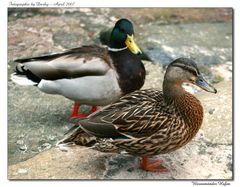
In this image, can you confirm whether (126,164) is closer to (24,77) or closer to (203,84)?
(203,84)

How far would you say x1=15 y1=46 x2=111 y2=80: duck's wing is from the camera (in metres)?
5.47

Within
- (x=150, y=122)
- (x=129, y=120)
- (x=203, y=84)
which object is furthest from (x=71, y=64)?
(x=203, y=84)

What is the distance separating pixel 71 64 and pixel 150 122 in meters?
1.33

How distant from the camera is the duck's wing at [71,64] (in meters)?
5.47

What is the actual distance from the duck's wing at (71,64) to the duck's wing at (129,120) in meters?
0.81

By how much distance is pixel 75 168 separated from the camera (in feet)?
16.1

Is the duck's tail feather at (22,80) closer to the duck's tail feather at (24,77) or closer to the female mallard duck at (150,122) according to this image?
the duck's tail feather at (24,77)

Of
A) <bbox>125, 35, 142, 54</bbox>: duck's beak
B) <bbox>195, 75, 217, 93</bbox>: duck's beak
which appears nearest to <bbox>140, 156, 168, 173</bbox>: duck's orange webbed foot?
<bbox>195, 75, 217, 93</bbox>: duck's beak

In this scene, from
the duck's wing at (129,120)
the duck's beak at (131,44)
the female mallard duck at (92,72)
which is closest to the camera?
the duck's wing at (129,120)

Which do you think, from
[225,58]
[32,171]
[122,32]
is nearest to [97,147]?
[32,171]

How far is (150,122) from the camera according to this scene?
4574mm

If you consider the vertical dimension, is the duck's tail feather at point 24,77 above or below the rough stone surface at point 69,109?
above

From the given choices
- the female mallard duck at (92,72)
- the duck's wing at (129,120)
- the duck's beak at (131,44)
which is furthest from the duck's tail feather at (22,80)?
the duck's wing at (129,120)

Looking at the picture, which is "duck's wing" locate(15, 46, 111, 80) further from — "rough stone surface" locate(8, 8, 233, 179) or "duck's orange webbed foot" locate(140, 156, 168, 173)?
"duck's orange webbed foot" locate(140, 156, 168, 173)
